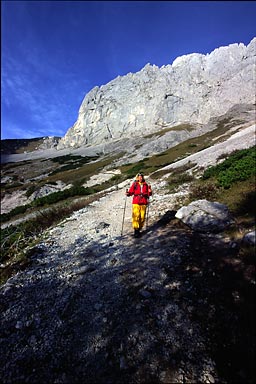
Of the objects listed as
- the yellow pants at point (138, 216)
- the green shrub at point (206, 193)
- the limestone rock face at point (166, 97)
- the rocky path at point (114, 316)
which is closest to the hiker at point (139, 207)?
the yellow pants at point (138, 216)

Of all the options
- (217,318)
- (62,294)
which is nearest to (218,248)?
(217,318)

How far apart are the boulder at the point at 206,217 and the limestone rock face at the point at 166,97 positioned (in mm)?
107522

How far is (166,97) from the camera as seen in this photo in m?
145

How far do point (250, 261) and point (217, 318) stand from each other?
195cm

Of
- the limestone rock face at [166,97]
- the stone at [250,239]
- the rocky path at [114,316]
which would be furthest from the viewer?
the limestone rock face at [166,97]

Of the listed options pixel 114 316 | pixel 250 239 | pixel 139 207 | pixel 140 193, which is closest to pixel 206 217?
pixel 250 239

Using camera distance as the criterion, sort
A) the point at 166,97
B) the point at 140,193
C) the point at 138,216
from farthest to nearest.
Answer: the point at 166,97
the point at 140,193
the point at 138,216

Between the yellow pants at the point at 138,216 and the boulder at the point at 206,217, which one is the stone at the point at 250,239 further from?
the yellow pants at the point at 138,216

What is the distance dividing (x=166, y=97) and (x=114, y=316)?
155686mm

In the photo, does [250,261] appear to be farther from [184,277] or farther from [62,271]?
[62,271]

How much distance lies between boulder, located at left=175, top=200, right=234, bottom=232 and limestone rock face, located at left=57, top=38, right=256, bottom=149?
107522 mm

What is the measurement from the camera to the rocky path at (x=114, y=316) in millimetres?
4066

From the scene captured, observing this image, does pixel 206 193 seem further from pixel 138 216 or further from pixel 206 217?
pixel 138 216

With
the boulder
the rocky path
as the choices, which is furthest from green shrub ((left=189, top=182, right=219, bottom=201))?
the rocky path
